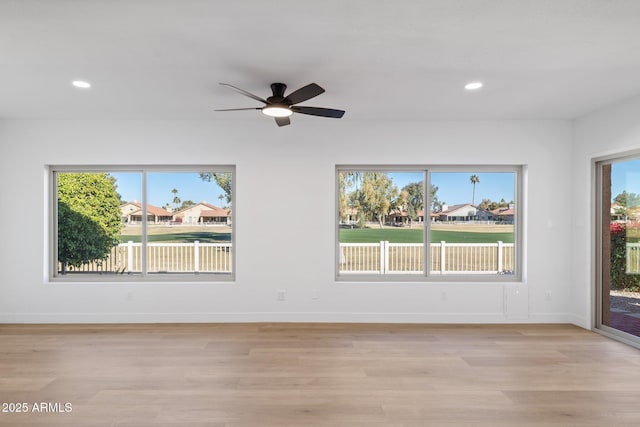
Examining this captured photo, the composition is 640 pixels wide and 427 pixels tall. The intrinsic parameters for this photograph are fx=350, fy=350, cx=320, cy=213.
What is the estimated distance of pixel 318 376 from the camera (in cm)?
288

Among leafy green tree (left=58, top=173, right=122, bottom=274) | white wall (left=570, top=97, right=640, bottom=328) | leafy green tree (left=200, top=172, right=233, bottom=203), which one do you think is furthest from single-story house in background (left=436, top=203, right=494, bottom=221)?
leafy green tree (left=58, top=173, right=122, bottom=274)

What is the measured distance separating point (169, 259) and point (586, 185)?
5262mm

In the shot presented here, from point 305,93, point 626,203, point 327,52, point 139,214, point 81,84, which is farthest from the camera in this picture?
point 139,214

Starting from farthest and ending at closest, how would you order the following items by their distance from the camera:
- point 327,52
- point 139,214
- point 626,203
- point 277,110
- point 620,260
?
point 139,214 → point 620,260 → point 626,203 → point 277,110 → point 327,52

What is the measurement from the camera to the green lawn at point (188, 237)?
15.0 feet

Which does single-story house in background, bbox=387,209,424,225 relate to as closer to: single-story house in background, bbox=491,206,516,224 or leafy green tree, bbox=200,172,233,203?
single-story house in background, bbox=491,206,516,224

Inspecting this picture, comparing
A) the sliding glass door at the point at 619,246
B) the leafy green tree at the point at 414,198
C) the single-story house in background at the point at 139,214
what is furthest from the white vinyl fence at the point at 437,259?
the single-story house in background at the point at 139,214

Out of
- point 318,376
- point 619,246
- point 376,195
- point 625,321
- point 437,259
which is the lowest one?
point 318,376

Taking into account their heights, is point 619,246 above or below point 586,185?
below

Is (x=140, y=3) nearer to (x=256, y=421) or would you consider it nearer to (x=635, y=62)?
(x=256, y=421)

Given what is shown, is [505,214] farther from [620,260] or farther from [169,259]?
[169,259]

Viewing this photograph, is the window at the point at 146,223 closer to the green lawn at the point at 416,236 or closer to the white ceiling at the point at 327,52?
the white ceiling at the point at 327,52

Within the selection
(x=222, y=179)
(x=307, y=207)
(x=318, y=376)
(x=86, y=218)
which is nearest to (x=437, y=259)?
(x=307, y=207)

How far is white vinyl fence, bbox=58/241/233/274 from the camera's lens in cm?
456
